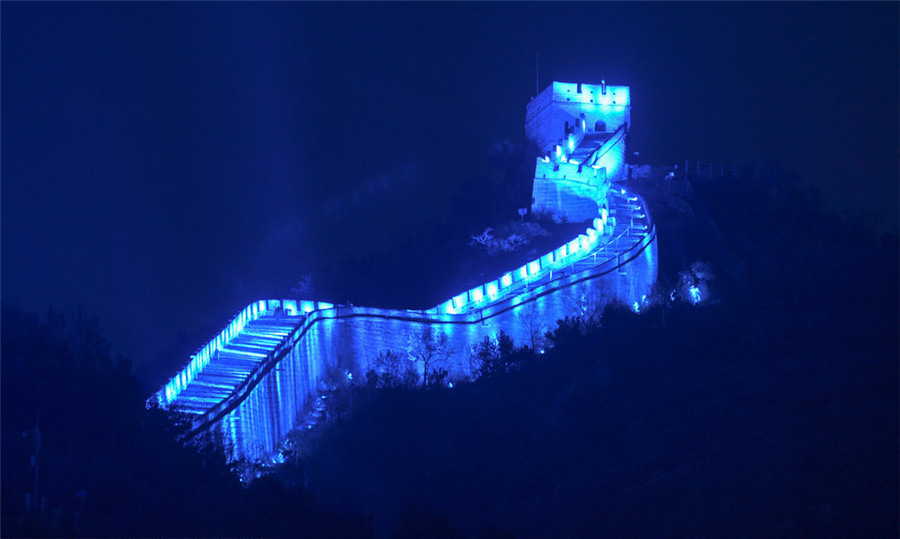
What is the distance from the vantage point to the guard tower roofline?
80312 mm

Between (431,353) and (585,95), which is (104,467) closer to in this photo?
(431,353)

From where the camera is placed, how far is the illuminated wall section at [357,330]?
50.2 meters

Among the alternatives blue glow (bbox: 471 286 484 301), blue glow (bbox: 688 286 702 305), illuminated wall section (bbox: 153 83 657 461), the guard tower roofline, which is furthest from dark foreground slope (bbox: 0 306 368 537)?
the guard tower roofline

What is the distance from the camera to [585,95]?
80688 millimetres

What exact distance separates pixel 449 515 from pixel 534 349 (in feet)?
40.2

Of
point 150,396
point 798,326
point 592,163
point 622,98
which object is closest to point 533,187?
point 592,163

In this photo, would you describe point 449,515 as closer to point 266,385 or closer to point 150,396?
point 266,385

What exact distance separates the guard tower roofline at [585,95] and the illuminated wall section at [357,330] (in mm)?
13007

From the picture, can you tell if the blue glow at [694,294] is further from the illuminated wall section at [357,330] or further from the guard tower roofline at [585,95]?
the guard tower roofline at [585,95]

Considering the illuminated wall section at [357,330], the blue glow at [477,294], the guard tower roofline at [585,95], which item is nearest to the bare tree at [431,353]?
the illuminated wall section at [357,330]

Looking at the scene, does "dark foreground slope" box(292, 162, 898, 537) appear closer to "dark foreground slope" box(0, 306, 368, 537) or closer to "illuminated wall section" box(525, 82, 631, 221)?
"dark foreground slope" box(0, 306, 368, 537)

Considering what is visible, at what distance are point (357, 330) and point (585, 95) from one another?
3032 cm

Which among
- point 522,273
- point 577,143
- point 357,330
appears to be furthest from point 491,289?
point 577,143

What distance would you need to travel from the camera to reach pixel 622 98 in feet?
267
